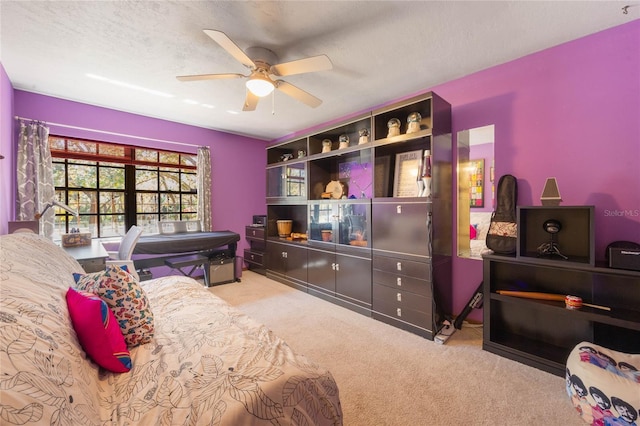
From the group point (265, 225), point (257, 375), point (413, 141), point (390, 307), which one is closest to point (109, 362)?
point (257, 375)

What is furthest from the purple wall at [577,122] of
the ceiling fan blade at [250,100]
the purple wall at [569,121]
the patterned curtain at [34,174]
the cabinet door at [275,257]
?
the patterned curtain at [34,174]

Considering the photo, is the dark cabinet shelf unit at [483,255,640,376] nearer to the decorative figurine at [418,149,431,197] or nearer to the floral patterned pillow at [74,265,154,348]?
the decorative figurine at [418,149,431,197]

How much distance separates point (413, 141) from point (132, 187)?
13.5 ft

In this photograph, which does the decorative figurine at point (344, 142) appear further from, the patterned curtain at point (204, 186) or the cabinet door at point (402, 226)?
the patterned curtain at point (204, 186)

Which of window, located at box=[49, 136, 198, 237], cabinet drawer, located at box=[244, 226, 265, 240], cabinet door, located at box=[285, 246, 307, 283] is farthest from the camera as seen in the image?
cabinet drawer, located at box=[244, 226, 265, 240]

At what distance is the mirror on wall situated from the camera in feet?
8.50

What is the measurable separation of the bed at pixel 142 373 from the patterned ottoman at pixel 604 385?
149 cm

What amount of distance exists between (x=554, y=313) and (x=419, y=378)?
128 centimetres

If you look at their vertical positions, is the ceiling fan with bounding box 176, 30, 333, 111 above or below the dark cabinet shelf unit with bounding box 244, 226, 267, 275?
above

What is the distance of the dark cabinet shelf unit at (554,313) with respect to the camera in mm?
1829

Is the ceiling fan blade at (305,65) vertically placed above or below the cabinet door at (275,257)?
above

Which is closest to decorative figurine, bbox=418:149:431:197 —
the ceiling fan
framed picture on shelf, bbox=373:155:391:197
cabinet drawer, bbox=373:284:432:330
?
framed picture on shelf, bbox=373:155:391:197

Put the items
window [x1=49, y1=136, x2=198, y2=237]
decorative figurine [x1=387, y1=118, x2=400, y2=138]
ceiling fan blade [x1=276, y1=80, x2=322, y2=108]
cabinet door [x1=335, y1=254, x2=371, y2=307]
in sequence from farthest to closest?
window [x1=49, y1=136, x2=198, y2=237], cabinet door [x1=335, y1=254, x2=371, y2=307], decorative figurine [x1=387, y1=118, x2=400, y2=138], ceiling fan blade [x1=276, y1=80, x2=322, y2=108]

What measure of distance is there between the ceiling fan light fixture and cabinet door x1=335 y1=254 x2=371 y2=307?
2.05m
